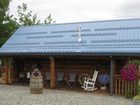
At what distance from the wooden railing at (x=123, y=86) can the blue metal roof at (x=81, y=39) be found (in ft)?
4.71

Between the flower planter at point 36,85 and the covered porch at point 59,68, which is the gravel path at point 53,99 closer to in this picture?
the flower planter at point 36,85

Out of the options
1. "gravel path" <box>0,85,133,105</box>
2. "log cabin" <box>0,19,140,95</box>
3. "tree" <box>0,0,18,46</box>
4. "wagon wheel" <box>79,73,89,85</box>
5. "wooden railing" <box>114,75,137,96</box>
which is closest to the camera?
"gravel path" <box>0,85,133,105</box>

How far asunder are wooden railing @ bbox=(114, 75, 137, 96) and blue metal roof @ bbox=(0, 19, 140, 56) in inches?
56.5

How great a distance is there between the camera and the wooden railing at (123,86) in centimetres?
1666

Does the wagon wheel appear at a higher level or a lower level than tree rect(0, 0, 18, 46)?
lower

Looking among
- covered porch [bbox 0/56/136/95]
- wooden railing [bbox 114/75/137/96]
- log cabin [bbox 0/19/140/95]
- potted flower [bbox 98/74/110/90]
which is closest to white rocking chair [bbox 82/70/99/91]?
potted flower [bbox 98/74/110/90]

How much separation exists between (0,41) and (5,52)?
7009 mm

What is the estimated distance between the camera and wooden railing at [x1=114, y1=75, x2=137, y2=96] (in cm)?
1666

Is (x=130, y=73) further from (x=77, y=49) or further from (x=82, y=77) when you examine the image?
(x=82, y=77)

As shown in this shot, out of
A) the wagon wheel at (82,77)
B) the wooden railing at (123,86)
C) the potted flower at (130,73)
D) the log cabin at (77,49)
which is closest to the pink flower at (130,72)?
the potted flower at (130,73)

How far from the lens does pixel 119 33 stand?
1964 cm

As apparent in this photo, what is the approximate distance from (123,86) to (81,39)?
4.46 meters

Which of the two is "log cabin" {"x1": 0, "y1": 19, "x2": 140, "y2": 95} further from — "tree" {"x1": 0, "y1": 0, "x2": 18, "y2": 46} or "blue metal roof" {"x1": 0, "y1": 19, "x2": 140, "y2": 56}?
"tree" {"x1": 0, "y1": 0, "x2": 18, "y2": 46}

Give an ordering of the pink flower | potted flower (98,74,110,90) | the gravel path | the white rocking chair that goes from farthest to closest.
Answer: the white rocking chair, potted flower (98,74,110,90), the pink flower, the gravel path
